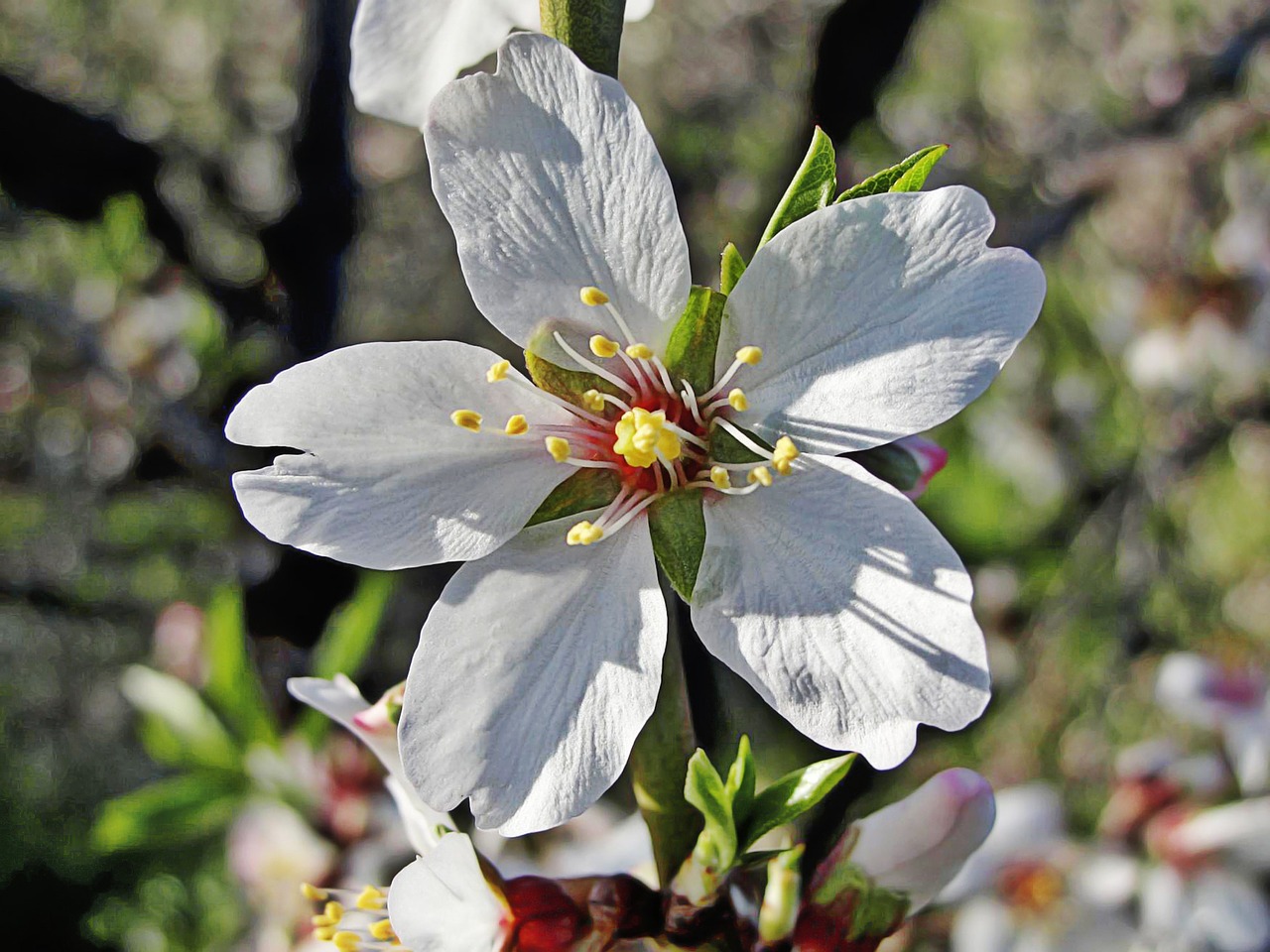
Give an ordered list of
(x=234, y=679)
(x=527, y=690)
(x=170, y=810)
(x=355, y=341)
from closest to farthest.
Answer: (x=527, y=690) → (x=170, y=810) → (x=234, y=679) → (x=355, y=341)

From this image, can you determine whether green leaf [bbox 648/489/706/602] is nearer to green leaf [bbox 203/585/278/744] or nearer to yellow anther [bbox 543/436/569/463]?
yellow anther [bbox 543/436/569/463]

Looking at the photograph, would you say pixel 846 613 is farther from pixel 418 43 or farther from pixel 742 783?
pixel 418 43

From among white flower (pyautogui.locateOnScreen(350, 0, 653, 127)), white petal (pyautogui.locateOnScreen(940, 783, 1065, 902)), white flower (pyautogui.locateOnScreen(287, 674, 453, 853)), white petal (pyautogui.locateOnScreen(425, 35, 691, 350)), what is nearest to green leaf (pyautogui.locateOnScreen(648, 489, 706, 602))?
white petal (pyautogui.locateOnScreen(425, 35, 691, 350))

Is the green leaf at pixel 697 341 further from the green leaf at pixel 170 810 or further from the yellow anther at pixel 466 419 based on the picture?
the green leaf at pixel 170 810

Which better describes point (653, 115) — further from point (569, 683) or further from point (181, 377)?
point (569, 683)

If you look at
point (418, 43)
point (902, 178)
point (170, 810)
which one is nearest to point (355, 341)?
point (170, 810)

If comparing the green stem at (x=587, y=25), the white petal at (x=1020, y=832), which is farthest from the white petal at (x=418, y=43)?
the white petal at (x=1020, y=832)

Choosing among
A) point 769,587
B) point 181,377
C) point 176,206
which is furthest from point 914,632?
point 176,206
